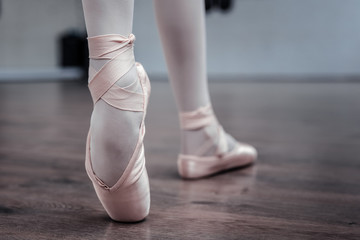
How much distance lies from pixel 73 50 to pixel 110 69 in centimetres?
593

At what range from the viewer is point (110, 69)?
63 centimetres

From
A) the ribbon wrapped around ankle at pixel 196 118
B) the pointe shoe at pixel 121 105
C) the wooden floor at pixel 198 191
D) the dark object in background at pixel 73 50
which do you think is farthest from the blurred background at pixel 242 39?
the pointe shoe at pixel 121 105

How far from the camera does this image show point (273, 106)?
272 cm

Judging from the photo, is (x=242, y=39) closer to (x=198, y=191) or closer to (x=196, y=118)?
(x=196, y=118)

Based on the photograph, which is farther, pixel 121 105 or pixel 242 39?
pixel 242 39


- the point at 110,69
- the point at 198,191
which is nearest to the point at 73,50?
the point at 198,191

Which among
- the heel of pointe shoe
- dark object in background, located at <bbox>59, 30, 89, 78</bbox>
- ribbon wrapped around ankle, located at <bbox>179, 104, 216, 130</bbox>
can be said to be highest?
ribbon wrapped around ankle, located at <bbox>179, 104, 216, 130</bbox>

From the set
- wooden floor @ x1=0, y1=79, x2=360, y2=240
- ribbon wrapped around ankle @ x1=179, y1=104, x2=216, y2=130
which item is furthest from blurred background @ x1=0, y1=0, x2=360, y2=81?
ribbon wrapped around ankle @ x1=179, y1=104, x2=216, y2=130

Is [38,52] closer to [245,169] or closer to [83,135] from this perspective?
[83,135]

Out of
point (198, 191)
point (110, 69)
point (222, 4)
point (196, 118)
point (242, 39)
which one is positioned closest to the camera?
point (110, 69)

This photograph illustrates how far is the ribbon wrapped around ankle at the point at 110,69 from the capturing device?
63cm

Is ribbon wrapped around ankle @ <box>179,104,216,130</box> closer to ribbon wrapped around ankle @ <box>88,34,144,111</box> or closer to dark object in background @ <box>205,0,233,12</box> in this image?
ribbon wrapped around ankle @ <box>88,34,144,111</box>

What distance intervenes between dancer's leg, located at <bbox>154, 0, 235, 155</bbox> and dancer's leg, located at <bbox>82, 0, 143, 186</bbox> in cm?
26

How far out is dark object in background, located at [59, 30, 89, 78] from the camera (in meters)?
6.28
